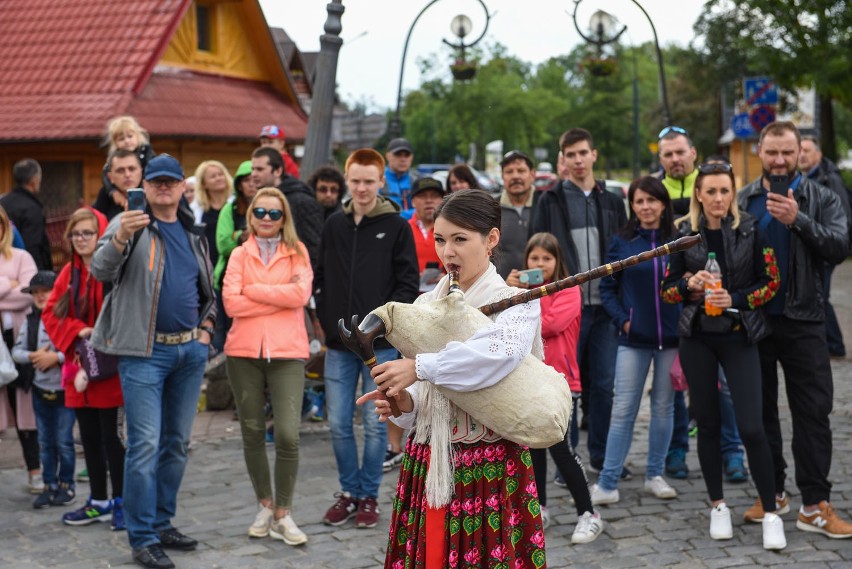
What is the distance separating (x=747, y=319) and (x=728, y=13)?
3257 cm

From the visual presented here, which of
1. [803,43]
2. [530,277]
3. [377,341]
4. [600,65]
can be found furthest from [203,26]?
[530,277]

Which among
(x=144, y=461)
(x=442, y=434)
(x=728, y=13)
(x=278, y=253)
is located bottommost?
(x=144, y=461)

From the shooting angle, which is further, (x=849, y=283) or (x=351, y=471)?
(x=849, y=283)

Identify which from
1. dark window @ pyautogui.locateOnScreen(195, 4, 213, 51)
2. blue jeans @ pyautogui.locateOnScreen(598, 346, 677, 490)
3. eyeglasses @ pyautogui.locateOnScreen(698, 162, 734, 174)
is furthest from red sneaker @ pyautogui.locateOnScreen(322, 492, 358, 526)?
dark window @ pyautogui.locateOnScreen(195, 4, 213, 51)

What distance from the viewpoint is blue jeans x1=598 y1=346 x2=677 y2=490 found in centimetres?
711

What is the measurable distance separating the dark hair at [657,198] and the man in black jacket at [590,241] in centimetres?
59

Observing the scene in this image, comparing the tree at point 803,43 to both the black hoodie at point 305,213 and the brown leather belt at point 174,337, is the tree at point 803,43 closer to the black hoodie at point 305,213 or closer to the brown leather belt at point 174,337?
the black hoodie at point 305,213

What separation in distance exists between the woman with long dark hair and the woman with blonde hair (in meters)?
3.83

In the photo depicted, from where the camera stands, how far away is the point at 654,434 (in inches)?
287

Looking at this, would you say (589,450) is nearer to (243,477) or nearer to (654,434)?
(654,434)

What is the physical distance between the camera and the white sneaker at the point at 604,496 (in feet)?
23.2

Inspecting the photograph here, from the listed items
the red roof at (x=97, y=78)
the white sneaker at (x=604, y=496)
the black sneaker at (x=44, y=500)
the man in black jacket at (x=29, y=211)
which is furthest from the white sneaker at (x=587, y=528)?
the red roof at (x=97, y=78)

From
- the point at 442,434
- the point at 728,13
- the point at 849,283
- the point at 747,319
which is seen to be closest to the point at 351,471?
the point at 747,319

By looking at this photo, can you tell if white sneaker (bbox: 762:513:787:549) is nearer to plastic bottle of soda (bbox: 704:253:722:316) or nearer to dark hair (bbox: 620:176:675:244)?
plastic bottle of soda (bbox: 704:253:722:316)
